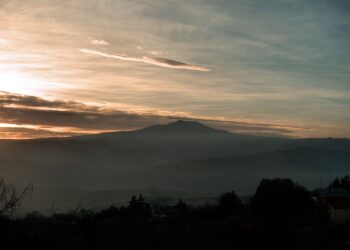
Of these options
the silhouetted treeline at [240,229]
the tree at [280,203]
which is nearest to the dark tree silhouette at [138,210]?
the silhouetted treeline at [240,229]

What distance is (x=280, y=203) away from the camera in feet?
120

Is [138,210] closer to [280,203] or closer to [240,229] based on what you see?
[280,203]

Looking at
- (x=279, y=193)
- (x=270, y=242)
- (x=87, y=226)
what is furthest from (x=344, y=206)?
(x=87, y=226)

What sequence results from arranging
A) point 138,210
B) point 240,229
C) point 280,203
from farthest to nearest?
point 138,210, point 280,203, point 240,229

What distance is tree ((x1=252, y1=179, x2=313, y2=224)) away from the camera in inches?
1377

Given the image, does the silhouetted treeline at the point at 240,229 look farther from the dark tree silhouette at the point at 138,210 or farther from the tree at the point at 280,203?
the dark tree silhouette at the point at 138,210

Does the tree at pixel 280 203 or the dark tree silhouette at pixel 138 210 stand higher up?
the tree at pixel 280 203

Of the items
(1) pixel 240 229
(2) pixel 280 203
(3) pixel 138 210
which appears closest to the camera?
(1) pixel 240 229

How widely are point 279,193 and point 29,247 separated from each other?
26.1 m

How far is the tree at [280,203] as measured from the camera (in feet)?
115

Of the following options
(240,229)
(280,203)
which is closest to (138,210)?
(280,203)

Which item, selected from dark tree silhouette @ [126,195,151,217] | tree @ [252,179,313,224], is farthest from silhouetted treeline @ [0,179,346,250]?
dark tree silhouette @ [126,195,151,217]

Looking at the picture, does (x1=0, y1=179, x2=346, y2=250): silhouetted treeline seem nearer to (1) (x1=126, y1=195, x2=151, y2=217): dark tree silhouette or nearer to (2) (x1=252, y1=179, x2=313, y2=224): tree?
(2) (x1=252, y1=179, x2=313, y2=224): tree

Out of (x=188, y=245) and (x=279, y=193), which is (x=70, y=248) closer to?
(x=188, y=245)
